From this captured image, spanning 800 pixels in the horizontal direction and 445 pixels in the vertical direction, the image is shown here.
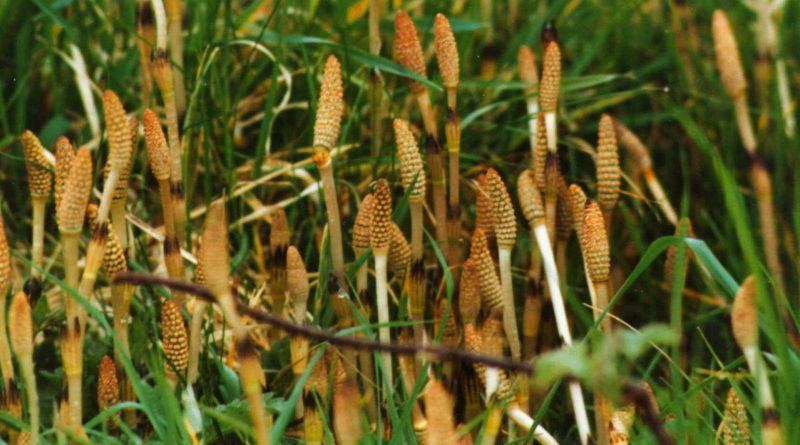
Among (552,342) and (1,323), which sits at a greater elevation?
(1,323)

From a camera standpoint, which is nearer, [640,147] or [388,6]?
[640,147]

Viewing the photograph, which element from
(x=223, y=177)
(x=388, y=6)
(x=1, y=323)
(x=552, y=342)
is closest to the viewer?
(x=1, y=323)

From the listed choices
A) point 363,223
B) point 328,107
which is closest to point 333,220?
point 363,223

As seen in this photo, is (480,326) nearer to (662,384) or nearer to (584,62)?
(662,384)

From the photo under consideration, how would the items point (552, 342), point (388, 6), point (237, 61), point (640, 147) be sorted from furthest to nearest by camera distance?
point (388, 6), point (237, 61), point (640, 147), point (552, 342)

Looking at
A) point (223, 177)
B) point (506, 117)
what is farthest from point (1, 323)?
point (506, 117)

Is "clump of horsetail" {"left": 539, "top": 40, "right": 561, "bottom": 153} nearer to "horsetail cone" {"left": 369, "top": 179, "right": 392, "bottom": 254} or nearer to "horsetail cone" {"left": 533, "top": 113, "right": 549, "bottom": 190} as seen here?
"horsetail cone" {"left": 533, "top": 113, "right": 549, "bottom": 190}
